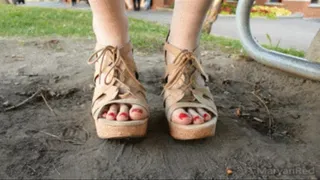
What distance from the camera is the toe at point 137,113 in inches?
32.0

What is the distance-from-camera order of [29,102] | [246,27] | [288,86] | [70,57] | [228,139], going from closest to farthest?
[228,139] → [29,102] → [288,86] → [246,27] → [70,57]

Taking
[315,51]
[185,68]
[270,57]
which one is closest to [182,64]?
[185,68]

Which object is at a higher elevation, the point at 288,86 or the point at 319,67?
the point at 319,67

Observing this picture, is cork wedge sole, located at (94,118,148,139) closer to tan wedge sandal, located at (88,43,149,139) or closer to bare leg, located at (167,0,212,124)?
tan wedge sandal, located at (88,43,149,139)

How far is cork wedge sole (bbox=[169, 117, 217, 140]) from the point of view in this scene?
32.1 inches

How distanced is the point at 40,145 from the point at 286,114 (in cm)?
77

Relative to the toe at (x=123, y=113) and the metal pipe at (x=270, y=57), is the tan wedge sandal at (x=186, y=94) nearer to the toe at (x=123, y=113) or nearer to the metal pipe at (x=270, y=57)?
the toe at (x=123, y=113)

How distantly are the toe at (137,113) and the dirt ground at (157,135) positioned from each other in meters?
0.07

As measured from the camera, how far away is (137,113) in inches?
32.2

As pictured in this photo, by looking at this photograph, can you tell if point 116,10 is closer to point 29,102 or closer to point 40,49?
point 29,102

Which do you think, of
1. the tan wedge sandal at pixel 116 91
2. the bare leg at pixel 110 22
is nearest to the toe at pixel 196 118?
the tan wedge sandal at pixel 116 91

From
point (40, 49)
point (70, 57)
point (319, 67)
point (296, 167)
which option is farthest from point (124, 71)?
point (40, 49)

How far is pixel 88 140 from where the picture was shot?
866mm

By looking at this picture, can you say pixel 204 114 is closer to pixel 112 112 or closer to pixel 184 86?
pixel 184 86
